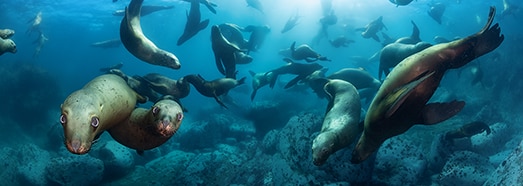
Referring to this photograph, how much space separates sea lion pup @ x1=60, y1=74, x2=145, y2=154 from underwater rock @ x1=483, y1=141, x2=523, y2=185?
4.43 metres

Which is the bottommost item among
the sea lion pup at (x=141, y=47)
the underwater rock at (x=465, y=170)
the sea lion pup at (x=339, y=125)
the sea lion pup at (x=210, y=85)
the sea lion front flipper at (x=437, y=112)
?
the underwater rock at (x=465, y=170)

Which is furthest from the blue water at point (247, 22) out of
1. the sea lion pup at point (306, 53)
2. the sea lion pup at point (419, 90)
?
the sea lion pup at point (419, 90)

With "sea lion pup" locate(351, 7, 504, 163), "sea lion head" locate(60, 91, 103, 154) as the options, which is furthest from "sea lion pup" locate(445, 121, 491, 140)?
"sea lion head" locate(60, 91, 103, 154)

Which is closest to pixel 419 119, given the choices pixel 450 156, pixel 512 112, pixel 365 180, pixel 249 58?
pixel 365 180

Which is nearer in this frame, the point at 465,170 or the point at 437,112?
the point at 437,112

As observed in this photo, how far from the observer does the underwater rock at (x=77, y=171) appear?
8195 mm

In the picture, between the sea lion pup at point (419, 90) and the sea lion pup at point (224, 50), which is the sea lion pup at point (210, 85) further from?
the sea lion pup at point (419, 90)

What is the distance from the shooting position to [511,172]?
3936 mm

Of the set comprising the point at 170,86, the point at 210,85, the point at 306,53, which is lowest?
the point at 306,53

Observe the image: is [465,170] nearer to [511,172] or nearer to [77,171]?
[511,172]

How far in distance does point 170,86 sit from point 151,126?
287 cm

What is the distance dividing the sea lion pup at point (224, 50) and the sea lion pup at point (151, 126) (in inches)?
160

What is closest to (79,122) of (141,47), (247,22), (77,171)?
(141,47)

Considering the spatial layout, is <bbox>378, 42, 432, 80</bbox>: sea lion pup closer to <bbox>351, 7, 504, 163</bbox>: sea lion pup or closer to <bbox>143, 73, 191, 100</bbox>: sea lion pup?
<bbox>351, 7, 504, 163</bbox>: sea lion pup
